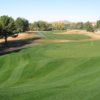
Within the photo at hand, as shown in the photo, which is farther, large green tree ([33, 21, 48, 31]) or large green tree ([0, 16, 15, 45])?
large green tree ([33, 21, 48, 31])

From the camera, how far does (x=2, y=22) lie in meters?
70.9

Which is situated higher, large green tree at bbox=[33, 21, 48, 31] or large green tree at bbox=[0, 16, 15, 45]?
large green tree at bbox=[0, 16, 15, 45]

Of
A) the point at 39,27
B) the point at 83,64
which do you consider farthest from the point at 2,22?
the point at 39,27

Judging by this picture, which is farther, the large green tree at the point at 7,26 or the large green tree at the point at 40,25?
the large green tree at the point at 40,25

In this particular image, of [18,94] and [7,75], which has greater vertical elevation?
[18,94]

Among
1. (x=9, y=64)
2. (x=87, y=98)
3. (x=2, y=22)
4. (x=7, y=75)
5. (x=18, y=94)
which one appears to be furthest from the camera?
(x=2, y=22)

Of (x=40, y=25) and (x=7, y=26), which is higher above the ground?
(x=7, y=26)

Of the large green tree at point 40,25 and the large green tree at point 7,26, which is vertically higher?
the large green tree at point 7,26

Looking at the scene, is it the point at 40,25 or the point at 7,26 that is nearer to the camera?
the point at 7,26

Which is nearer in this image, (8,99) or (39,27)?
(8,99)

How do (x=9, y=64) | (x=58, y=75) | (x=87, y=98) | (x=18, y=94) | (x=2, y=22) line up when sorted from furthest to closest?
(x=2, y=22)
(x=9, y=64)
(x=58, y=75)
(x=18, y=94)
(x=87, y=98)

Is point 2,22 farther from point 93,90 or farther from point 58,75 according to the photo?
point 93,90

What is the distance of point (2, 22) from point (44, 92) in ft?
197

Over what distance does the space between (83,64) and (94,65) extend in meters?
1.00
